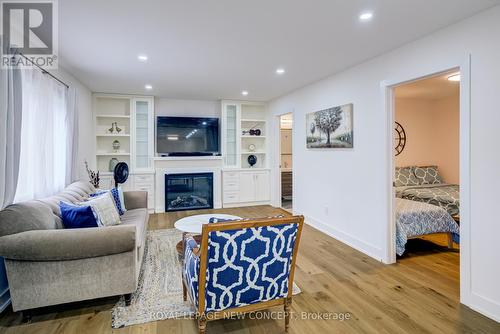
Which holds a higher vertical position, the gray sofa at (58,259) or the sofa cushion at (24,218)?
the sofa cushion at (24,218)

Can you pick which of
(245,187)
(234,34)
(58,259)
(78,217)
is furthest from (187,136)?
(58,259)

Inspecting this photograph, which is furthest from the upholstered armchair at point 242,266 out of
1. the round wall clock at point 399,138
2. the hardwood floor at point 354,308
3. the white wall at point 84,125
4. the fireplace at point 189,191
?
the round wall clock at point 399,138

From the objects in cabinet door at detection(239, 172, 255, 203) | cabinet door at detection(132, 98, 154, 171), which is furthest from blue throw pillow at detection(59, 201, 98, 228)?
cabinet door at detection(239, 172, 255, 203)

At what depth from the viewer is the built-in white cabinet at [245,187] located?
6184mm

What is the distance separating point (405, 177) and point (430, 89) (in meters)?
1.72

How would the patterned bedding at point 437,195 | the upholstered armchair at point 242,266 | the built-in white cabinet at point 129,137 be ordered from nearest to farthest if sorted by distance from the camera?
the upholstered armchair at point 242,266
the patterned bedding at point 437,195
the built-in white cabinet at point 129,137

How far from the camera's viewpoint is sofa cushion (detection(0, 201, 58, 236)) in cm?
201

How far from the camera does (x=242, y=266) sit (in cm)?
176

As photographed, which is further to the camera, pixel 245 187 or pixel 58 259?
pixel 245 187

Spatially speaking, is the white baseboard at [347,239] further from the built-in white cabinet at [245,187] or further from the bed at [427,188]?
Result: the built-in white cabinet at [245,187]

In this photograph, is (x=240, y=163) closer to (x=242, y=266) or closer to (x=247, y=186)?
(x=247, y=186)

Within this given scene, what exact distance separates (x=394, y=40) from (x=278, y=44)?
3.91 feet

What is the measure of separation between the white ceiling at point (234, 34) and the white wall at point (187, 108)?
1756mm

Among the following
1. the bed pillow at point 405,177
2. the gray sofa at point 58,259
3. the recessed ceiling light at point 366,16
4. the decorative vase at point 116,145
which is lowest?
the gray sofa at point 58,259
